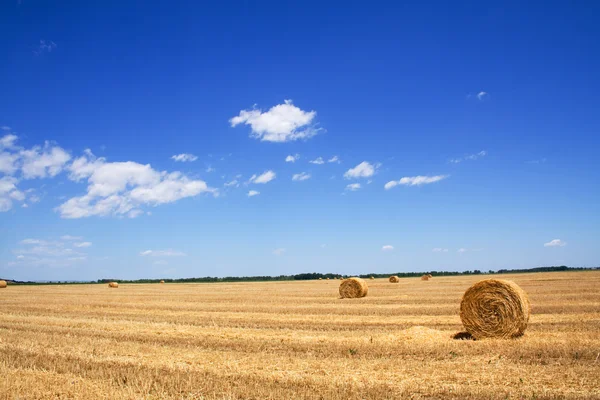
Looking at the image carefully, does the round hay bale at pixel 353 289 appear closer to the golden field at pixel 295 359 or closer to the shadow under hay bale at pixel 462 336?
the golden field at pixel 295 359

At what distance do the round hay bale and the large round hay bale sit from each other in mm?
14116

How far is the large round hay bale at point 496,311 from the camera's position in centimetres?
1223

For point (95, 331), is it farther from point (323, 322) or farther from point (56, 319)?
point (323, 322)

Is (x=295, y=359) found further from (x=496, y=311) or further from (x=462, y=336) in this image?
(x=496, y=311)

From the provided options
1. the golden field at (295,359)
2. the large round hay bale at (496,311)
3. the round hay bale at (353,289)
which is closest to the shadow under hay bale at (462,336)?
the large round hay bale at (496,311)

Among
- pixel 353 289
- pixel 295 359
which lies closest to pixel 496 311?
pixel 295 359

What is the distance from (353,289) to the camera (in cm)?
2731

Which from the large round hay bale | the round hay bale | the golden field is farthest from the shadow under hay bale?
the round hay bale

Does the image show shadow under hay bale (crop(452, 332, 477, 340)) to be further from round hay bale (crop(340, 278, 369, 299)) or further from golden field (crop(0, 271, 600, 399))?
round hay bale (crop(340, 278, 369, 299))

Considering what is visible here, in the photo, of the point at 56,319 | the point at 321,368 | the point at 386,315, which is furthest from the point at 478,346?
the point at 56,319

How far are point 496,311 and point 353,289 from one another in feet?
49.5

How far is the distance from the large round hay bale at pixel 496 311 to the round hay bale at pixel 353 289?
1412 centimetres

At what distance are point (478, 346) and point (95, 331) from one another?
35.4ft

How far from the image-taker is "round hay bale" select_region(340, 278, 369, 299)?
88.8 feet
